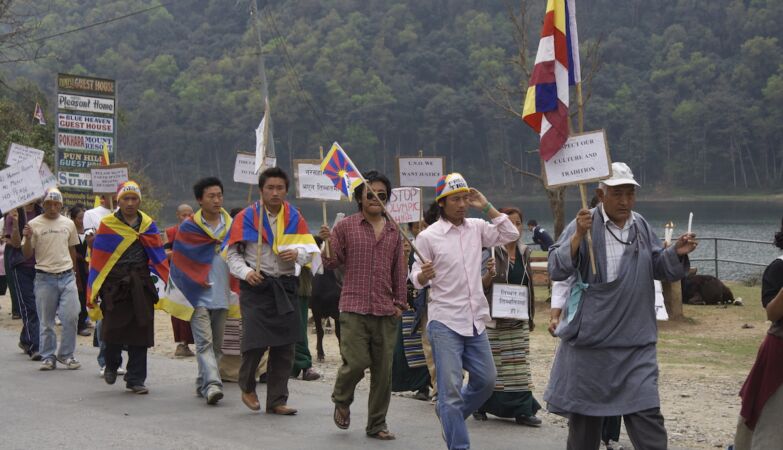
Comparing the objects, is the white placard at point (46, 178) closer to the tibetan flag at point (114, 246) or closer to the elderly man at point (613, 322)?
the tibetan flag at point (114, 246)

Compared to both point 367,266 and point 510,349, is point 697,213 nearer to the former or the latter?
point 510,349

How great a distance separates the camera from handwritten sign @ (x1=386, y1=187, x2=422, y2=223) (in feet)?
31.3

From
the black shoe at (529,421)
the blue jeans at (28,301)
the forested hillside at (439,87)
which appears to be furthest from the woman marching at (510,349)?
the forested hillside at (439,87)

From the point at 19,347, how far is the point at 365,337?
7023mm

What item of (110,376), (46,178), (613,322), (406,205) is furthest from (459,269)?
(46,178)

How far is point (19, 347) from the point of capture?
43.6 feet

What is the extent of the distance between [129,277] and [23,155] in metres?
4.18

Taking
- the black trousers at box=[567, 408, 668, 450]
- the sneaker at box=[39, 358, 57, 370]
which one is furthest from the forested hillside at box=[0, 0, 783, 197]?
the black trousers at box=[567, 408, 668, 450]

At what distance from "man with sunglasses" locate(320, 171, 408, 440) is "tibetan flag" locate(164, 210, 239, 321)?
205 centimetres

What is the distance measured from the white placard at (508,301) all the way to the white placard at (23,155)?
621cm

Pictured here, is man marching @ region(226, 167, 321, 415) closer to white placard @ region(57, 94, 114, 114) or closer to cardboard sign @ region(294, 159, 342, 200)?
cardboard sign @ region(294, 159, 342, 200)

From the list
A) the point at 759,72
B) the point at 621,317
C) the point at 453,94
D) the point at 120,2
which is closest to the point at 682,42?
the point at 759,72

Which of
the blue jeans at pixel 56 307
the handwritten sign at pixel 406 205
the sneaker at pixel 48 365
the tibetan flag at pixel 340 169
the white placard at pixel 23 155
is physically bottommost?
the sneaker at pixel 48 365

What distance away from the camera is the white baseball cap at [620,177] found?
19.4 ft
